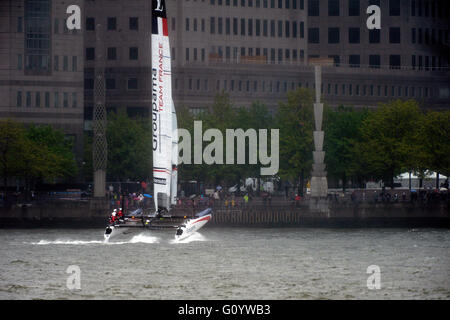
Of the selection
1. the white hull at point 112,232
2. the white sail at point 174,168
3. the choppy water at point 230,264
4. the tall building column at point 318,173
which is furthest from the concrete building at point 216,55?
the white hull at point 112,232

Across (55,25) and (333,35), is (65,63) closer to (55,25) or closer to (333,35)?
(55,25)

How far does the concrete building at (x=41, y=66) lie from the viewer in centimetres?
13350

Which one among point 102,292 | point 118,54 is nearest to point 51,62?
point 118,54

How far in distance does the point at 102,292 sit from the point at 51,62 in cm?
8896

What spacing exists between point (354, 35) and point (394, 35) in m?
6.94

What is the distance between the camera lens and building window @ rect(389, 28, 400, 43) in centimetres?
17107

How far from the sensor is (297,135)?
117m

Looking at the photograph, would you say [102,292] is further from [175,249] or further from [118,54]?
[118,54]

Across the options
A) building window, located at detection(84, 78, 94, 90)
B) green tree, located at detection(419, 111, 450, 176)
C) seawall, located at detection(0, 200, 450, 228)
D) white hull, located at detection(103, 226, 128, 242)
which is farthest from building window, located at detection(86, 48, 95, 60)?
white hull, located at detection(103, 226, 128, 242)

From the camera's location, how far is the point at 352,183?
518 feet

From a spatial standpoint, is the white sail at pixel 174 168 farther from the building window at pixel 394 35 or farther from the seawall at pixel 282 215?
the building window at pixel 394 35

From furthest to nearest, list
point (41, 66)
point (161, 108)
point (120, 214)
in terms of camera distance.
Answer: point (41, 66) → point (120, 214) → point (161, 108)

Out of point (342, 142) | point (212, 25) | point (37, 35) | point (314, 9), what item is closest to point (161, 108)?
point (342, 142)

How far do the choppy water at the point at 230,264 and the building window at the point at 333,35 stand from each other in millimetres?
87173
